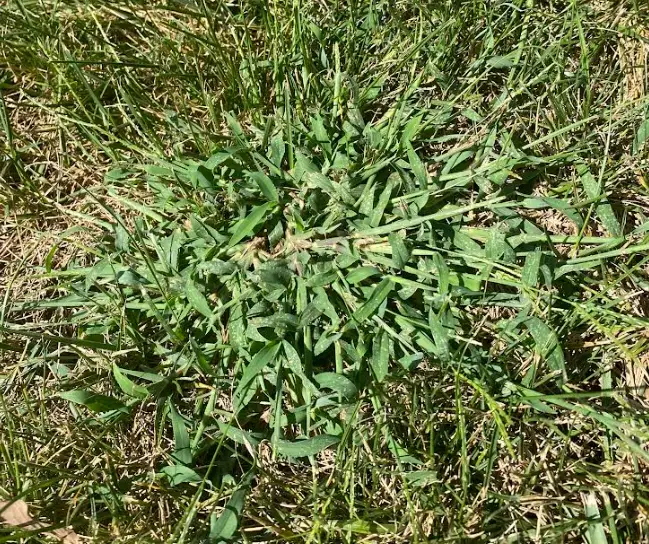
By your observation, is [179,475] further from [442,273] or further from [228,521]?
[442,273]

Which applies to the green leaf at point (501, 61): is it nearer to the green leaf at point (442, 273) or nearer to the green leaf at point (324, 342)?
the green leaf at point (442, 273)

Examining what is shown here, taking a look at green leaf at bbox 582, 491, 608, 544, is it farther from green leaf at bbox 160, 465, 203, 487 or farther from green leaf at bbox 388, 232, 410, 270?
green leaf at bbox 160, 465, 203, 487

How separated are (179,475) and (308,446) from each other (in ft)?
1.22

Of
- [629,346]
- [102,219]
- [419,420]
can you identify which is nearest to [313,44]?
[102,219]

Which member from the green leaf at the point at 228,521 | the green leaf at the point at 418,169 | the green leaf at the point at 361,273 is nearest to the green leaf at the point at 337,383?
the green leaf at the point at 361,273

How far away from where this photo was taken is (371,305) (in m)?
1.57

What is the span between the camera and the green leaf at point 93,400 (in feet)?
5.35

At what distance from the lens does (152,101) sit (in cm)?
192

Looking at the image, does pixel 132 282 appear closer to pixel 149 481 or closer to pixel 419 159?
pixel 149 481

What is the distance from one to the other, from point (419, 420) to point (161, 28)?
1482 millimetres

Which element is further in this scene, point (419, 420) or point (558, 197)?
point (558, 197)

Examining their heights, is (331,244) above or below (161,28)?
below

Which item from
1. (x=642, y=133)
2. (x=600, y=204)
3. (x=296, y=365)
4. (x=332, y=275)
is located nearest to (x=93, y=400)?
(x=296, y=365)

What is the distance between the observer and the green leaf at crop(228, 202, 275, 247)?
1.65 m
